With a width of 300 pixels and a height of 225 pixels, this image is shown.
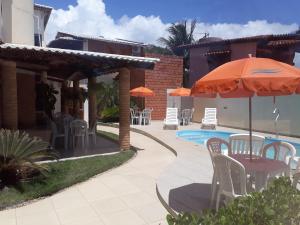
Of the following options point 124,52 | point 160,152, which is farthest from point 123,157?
point 124,52

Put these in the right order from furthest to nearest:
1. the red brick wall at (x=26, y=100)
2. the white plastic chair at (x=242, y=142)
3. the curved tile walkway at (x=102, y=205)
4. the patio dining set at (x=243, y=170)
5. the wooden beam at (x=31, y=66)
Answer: the red brick wall at (x=26, y=100), the wooden beam at (x=31, y=66), the white plastic chair at (x=242, y=142), the curved tile walkway at (x=102, y=205), the patio dining set at (x=243, y=170)

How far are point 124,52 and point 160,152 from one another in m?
19.3

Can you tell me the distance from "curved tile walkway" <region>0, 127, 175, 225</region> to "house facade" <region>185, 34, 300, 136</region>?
1121cm

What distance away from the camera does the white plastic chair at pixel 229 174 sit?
4588 mm

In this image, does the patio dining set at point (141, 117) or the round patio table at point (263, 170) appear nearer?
the round patio table at point (263, 170)

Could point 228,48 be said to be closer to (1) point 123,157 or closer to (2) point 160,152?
(2) point 160,152

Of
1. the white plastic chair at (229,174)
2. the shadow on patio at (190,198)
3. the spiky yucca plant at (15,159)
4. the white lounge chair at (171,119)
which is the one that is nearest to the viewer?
the white plastic chair at (229,174)

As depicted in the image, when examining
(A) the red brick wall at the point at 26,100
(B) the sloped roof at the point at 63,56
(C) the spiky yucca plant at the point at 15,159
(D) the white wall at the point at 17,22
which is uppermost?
(D) the white wall at the point at 17,22

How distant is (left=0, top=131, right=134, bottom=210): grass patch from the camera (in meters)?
6.54

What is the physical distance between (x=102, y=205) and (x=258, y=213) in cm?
420

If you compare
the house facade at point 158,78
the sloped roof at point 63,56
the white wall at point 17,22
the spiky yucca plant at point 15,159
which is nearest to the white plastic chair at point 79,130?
the sloped roof at point 63,56

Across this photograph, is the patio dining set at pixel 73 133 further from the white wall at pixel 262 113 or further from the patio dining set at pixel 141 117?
the white wall at pixel 262 113

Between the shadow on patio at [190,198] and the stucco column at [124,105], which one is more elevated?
the stucco column at [124,105]

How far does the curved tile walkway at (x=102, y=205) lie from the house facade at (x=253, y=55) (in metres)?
11.2
